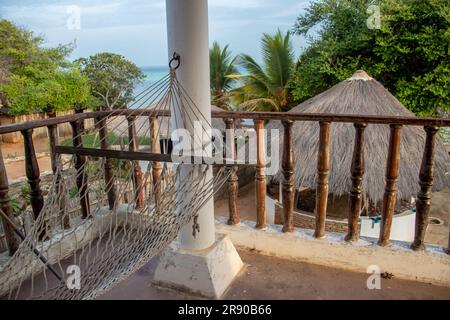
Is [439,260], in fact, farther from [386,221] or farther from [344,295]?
[344,295]

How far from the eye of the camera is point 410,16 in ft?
20.9

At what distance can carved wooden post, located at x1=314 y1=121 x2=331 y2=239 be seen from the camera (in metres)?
1.69

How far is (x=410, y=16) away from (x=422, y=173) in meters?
5.90

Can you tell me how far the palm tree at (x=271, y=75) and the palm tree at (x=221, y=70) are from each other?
3.27ft

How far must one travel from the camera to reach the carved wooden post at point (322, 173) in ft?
5.53

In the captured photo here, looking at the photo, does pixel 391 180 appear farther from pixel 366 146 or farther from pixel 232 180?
pixel 366 146

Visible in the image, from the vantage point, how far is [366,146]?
4676mm

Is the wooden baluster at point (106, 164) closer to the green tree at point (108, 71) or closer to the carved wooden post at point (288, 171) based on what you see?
the carved wooden post at point (288, 171)

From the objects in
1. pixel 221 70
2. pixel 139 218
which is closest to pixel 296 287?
pixel 139 218

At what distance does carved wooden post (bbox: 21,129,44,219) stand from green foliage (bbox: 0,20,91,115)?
37.3ft

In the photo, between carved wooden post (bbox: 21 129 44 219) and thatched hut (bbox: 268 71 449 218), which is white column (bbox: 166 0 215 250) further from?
thatched hut (bbox: 268 71 449 218)

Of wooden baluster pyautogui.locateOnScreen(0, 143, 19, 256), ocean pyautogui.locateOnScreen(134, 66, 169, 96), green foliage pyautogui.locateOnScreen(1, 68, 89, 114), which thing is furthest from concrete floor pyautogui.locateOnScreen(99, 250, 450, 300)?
green foliage pyautogui.locateOnScreen(1, 68, 89, 114)

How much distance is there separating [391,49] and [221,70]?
4.81 meters
